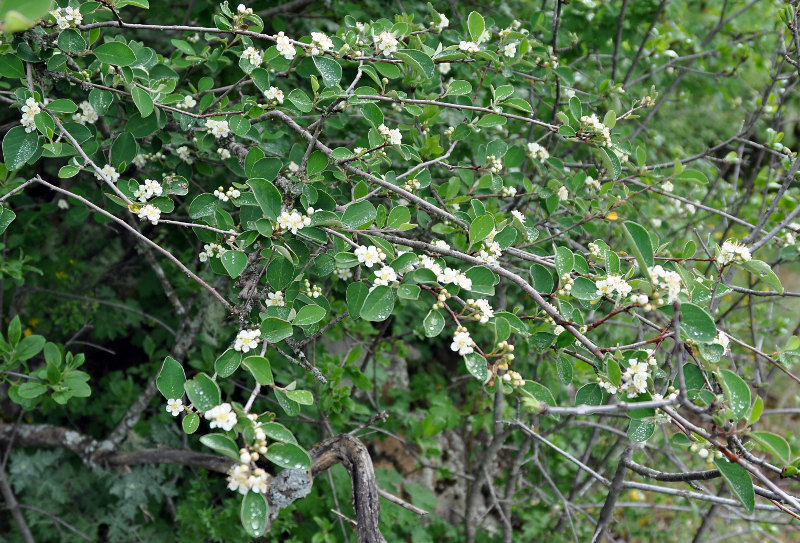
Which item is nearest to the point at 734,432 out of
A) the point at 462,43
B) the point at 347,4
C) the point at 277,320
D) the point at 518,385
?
A: the point at 518,385

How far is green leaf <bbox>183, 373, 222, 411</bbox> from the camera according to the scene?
1169 mm

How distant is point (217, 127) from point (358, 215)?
0.59 metres

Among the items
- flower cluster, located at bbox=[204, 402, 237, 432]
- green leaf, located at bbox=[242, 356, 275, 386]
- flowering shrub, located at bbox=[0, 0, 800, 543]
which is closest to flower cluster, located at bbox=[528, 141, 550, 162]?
flowering shrub, located at bbox=[0, 0, 800, 543]

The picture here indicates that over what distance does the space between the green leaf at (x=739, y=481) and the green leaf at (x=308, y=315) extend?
0.84m

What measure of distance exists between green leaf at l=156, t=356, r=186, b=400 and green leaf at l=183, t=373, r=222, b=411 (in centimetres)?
13

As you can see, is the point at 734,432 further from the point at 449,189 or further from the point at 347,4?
the point at 347,4

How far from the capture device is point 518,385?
4.05 ft

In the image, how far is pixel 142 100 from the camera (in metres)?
1.52

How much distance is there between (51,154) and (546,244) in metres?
1.55

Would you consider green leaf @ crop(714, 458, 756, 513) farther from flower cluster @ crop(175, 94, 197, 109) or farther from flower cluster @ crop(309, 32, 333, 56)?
flower cluster @ crop(175, 94, 197, 109)

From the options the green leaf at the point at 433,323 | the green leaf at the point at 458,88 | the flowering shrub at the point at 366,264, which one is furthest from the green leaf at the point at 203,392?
the green leaf at the point at 458,88

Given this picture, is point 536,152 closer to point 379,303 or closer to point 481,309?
point 481,309

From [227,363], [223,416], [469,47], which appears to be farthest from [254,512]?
[469,47]

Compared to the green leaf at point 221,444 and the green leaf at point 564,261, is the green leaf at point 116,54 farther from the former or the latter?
the green leaf at point 564,261
